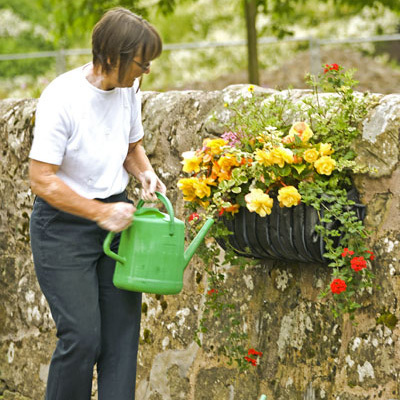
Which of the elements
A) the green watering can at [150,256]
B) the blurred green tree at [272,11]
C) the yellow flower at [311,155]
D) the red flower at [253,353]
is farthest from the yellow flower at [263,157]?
the blurred green tree at [272,11]

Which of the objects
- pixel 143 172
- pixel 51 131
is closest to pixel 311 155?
pixel 143 172

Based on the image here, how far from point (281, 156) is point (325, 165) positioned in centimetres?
13

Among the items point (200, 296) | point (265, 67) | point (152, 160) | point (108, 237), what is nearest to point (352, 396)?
point (200, 296)

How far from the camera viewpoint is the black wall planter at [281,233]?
2.52 meters

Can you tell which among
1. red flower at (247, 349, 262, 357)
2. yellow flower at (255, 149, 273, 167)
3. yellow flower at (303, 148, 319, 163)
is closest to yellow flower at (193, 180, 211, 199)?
yellow flower at (255, 149, 273, 167)

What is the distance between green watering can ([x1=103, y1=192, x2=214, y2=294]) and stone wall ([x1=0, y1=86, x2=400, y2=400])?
0.53 meters

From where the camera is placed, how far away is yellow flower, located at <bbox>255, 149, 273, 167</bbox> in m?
2.52

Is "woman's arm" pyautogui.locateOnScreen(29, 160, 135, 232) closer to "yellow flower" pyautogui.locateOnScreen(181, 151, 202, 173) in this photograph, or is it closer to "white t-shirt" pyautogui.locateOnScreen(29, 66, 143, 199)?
"white t-shirt" pyautogui.locateOnScreen(29, 66, 143, 199)

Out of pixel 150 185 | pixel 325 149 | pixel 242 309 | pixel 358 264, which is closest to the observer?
pixel 358 264

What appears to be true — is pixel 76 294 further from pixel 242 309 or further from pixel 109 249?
pixel 242 309

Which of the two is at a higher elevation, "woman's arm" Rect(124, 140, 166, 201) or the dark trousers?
"woman's arm" Rect(124, 140, 166, 201)

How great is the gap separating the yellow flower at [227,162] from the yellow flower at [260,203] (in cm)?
16

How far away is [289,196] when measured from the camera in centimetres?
248

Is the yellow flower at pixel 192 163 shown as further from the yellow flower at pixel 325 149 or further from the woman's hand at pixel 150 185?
the yellow flower at pixel 325 149
